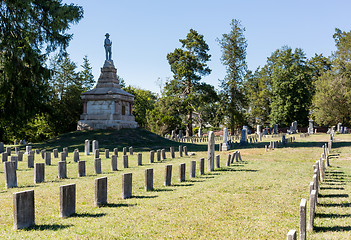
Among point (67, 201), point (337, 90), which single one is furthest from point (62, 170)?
point (337, 90)

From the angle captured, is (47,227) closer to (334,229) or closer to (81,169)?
(334,229)

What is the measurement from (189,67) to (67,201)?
4830cm

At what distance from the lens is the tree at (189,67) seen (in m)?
54.3

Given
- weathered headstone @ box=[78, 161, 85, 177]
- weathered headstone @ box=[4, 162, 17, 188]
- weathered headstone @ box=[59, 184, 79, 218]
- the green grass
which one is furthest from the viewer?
weathered headstone @ box=[78, 161, 85, 177]

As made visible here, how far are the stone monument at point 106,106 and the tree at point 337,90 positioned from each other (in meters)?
37.1

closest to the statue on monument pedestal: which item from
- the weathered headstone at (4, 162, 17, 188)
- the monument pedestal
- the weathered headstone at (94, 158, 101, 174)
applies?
the monument pedestal

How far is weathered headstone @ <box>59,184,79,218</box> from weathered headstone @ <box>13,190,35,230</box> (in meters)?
0.68

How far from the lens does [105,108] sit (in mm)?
37188

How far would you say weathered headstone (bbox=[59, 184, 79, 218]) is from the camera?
7.39m

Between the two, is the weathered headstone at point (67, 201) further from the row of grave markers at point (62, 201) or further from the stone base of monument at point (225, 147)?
the stone base of monument at point (225, 147)

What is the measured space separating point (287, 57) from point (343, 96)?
51.8ft

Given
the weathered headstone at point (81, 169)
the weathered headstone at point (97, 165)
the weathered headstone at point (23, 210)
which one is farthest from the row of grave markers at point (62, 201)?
the weathered headstone at point (97, 165)

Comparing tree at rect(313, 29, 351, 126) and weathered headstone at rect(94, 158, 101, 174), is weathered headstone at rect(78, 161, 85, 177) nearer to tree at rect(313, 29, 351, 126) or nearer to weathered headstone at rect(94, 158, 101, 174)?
weathered headstone at rect(94, 158, 101, 174)

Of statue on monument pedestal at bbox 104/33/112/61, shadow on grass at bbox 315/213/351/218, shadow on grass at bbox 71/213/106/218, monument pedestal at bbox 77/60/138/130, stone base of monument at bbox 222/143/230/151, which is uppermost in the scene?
statue on monument pedestal at bbox 104/33/112/61
